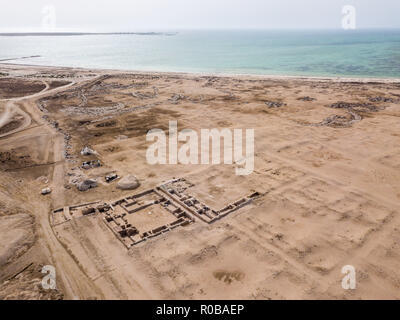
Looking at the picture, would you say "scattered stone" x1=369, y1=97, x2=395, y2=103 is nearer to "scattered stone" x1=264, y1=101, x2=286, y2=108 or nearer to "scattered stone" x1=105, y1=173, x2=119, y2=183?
"scattered stone" x1=264, y1=101, x2=286, y2=108

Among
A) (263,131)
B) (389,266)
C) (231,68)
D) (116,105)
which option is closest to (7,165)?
(116,105)

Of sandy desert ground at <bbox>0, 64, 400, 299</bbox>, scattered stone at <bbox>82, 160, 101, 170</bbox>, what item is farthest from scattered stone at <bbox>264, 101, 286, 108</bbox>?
scattered stone at <bbox>82, 160, 101, 170</bbox>

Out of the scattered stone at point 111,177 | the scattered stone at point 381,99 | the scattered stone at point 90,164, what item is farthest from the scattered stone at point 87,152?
the scattered stone at point 381,99

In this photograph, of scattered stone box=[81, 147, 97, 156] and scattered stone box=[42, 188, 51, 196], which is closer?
scattered stone box=[42, 188, 51, 196]

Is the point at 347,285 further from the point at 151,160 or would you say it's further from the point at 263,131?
the point at 263,131

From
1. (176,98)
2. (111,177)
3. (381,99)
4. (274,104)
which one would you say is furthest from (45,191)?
(381,99)

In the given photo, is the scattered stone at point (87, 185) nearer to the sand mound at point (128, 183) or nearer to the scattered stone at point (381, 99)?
the sand mound at point (128, 183)
